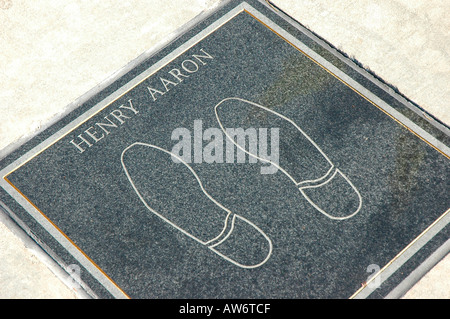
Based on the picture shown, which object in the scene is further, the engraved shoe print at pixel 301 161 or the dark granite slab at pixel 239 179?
the engraved shoe print at pixel 301 161

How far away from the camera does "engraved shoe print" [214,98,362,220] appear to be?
3.97 m

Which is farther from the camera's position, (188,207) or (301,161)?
(301,161)

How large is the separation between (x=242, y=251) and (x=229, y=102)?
54.2 inches

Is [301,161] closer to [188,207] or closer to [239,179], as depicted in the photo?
[239,179]

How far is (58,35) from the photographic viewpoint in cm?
475

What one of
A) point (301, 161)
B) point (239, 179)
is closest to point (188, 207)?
point (239, 179)

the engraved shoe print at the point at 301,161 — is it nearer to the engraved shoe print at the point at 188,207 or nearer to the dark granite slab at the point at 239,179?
the dark granite slab at the point at 239,179

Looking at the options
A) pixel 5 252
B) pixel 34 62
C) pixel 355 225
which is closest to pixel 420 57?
pixel 355 225

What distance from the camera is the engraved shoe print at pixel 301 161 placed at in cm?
397

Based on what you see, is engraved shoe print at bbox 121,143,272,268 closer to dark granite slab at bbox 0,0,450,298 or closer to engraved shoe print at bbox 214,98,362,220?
dark granite slab at bbox 0,0,450,298

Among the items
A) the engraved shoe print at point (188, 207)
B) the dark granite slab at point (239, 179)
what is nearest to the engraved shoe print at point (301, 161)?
the dark granite slab at point (239, 179)

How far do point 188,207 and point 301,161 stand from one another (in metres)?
1.04

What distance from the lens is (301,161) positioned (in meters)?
4.13

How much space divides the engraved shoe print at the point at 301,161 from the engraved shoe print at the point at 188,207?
539 mm
